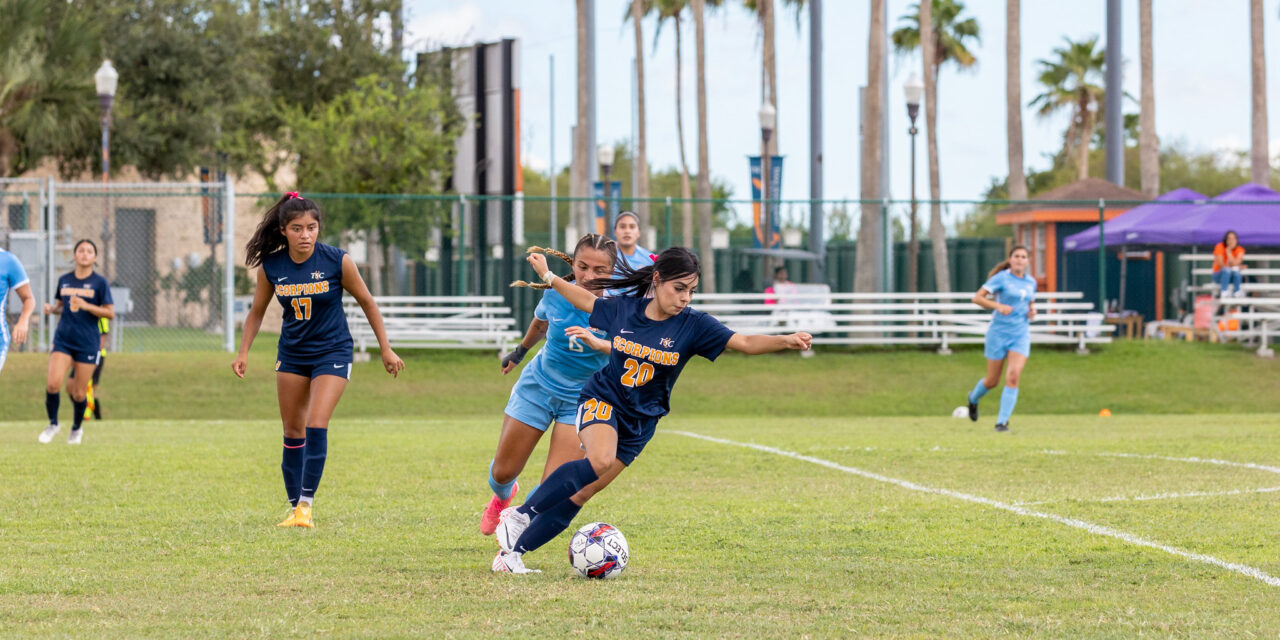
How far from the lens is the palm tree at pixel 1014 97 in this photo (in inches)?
1345

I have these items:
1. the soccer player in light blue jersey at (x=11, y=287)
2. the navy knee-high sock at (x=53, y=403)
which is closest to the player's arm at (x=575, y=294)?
the soccer player in light blue jersey at (x=11, y=287)

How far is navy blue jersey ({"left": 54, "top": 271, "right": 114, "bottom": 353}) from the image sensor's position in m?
13.6

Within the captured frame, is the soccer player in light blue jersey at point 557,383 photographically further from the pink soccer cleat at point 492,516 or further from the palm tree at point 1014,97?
the palm tree at point 1014,97

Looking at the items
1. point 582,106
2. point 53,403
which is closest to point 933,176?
point 582,106

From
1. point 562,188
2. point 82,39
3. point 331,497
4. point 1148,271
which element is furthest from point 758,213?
point 562,188

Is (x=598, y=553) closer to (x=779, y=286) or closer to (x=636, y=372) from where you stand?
(x=636, y=372)

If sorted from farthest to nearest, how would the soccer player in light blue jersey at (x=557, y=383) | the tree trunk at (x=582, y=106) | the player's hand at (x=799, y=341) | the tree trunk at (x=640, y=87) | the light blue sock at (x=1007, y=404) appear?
the tree trunk at (x=640, y=87) < the tree trunk at (x=582, y=106) < the light blue sock at (x=1007, y=404) < the soccer player in light blue jersey at (x=557, y=383) < the player's hand at (x=799, y=341)

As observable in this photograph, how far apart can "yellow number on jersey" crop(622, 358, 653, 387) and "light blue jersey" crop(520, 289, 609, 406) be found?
88 cm

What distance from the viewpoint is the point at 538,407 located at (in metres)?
7.42

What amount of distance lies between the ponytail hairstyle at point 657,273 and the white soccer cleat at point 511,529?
121 centimetres

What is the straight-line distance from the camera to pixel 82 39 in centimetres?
3081

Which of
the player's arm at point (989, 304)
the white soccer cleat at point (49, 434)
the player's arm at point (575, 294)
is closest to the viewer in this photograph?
the player's arm at point (575, 294)

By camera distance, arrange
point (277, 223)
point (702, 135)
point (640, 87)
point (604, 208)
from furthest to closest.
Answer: point (640, 87)
point (702, 135)
point (604, 208)
point (277, 223)

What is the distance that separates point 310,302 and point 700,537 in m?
2.54
